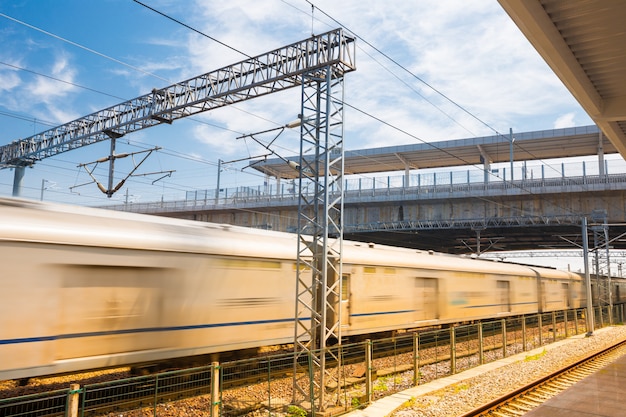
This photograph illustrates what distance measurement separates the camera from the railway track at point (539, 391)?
9547mm

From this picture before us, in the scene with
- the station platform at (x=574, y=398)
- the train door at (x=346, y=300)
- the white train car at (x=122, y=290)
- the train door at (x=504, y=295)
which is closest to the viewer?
the white train car at (x=122, y=290)

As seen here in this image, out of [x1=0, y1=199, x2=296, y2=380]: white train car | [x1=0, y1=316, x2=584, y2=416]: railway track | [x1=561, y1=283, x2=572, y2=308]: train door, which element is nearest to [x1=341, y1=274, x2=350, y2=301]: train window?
[x1=0, y1=316, x2=584, y2=416]: railway track

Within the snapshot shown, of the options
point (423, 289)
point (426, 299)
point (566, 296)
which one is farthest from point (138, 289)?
point (566, 296)

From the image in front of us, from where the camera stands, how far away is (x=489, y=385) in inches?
460

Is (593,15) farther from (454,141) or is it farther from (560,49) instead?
(454,141)

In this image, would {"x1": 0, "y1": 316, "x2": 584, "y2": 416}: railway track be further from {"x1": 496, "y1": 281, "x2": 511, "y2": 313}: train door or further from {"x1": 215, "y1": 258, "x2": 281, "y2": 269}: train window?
{"x1": 496, "y1": 281, "x2": 511, "y2": 313}: train door

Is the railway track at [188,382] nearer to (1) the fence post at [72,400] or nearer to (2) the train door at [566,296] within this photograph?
(1) the fence post at [72,400]

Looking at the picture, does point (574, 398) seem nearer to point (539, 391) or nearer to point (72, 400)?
point (539, 391)

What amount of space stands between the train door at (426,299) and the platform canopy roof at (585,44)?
7.82 metres

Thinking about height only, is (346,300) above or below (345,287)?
below

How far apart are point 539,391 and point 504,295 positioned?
13539 mm

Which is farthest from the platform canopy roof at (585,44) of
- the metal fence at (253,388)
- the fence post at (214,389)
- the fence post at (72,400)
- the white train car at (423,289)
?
the fence post at (72,400)

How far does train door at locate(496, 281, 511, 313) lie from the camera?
2377 centimetres

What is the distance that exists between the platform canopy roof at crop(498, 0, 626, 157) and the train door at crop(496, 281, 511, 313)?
42.1ft
